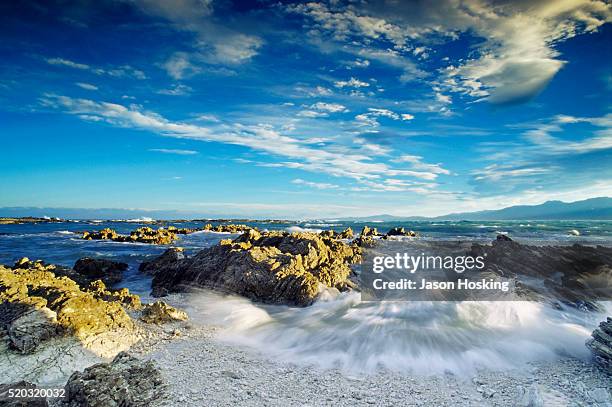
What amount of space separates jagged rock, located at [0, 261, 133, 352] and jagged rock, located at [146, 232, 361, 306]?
13.9ft

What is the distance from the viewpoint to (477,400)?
5234 millimetres

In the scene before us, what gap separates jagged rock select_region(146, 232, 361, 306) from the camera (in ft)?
36.4

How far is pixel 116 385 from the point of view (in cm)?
469

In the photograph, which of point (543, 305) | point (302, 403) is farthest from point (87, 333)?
point (543, 305)

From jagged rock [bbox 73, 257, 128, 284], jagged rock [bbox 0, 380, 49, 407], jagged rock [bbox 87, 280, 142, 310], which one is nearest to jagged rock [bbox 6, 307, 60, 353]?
jagged rock [bbox 0, 380, 49, 407]

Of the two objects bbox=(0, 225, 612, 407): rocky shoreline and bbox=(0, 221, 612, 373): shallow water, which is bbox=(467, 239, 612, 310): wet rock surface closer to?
bbox=(0, 221, 612, 373): shallow water

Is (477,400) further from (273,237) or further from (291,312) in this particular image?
(273,237)

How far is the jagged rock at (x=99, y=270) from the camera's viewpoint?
1436 centimetres

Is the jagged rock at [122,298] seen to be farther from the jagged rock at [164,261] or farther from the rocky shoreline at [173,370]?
the jagged rock at [164,261]

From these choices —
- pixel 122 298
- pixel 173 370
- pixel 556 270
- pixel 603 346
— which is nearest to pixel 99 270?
pixel 122 298

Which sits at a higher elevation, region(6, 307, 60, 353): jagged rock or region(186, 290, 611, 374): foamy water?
region(6, 307, 60, 353): jagged rock

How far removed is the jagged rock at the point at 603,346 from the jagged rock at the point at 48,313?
9150 millimetres

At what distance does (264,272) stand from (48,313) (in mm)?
6172

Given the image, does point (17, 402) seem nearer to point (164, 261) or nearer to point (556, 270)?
point (164, 261)
